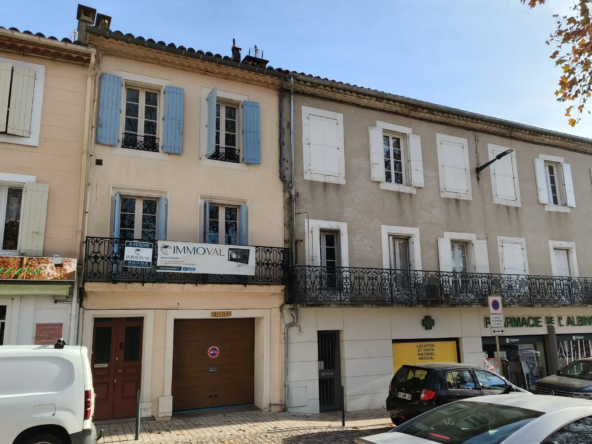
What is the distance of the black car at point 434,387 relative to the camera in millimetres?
9539

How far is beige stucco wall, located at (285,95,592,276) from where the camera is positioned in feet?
46.0

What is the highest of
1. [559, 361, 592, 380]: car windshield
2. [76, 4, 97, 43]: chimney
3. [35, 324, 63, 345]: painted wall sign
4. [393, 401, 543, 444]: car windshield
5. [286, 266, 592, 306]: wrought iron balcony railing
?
[76, 4, 97, 43]: chimney

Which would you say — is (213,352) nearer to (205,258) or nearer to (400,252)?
(205,258)

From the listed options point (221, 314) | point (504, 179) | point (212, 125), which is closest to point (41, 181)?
point (212, 125)

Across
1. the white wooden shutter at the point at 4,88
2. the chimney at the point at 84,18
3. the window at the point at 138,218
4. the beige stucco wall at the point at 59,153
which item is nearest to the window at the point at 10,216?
the beige stucco wall at the point at 59,153

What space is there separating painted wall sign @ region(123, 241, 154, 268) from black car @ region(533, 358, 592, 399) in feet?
31.7

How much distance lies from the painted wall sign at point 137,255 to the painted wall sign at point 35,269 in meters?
1.07

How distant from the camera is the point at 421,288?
14.4m

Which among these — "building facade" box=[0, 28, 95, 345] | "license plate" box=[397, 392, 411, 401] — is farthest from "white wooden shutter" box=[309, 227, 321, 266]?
"building facade" box=[0, 28, 95, 345]

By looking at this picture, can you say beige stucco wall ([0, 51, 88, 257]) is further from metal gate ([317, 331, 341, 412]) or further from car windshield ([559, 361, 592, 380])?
car windshield ([559, 361, 592, 380])

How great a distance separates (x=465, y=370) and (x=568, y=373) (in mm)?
4180

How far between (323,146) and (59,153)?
22.7 feet

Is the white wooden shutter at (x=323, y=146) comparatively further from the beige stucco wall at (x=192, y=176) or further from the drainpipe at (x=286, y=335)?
the drainpipe at (x=286, y=335)

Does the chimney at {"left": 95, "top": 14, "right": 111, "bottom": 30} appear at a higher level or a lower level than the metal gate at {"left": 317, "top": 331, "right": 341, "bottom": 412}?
higher
